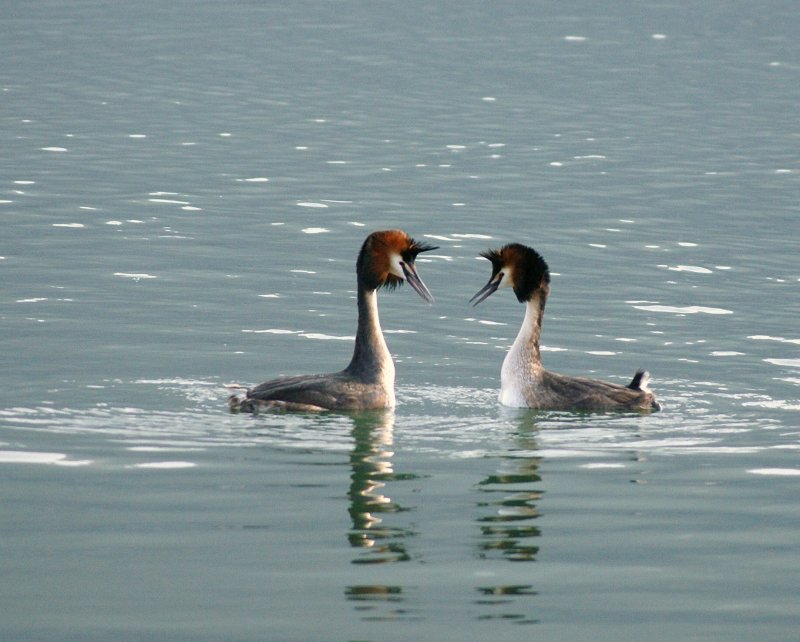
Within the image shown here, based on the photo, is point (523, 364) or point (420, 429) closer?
point (420, 429)

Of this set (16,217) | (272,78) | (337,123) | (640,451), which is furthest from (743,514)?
(272,78)

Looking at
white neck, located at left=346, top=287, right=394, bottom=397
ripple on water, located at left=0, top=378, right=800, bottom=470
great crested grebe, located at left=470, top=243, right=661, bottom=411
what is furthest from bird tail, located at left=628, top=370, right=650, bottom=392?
white neck, located at left=346, top=287, right=394, bottom=397

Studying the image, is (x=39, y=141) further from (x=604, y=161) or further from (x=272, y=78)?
(x=272, y=78)

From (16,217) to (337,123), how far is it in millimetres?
15514

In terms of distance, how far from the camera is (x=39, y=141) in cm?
3538

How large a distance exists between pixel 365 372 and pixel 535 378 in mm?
1690

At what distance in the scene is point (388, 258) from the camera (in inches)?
634

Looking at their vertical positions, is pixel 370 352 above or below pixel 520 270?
below

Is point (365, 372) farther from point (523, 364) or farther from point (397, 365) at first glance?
point (397, 365)

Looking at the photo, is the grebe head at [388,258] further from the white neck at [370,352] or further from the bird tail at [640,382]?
the bird tail at [640,382]

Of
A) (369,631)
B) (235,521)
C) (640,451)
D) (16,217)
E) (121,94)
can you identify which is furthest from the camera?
(121,94)

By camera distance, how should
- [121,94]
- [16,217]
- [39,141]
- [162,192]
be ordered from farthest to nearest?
[121,94] < [39,141] < [162,192] < [16,217]

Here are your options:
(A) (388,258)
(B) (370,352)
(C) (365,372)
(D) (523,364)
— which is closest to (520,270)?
(D) (523,364)

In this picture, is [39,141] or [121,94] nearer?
Result: [39,141]
